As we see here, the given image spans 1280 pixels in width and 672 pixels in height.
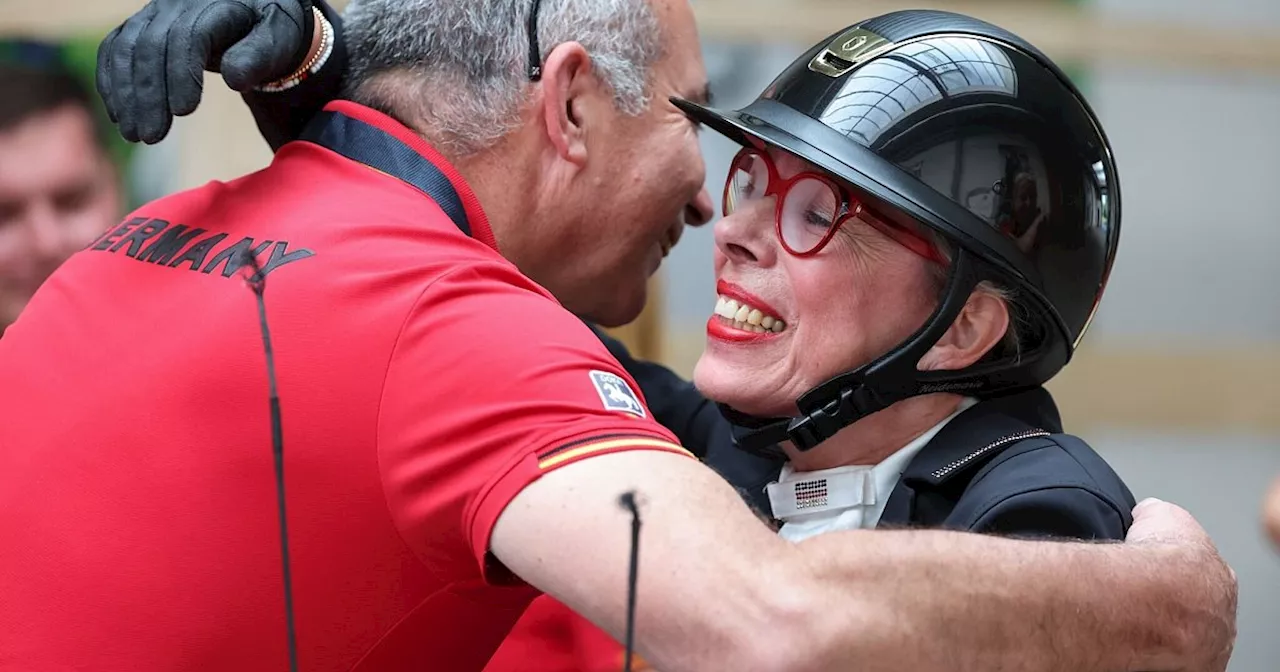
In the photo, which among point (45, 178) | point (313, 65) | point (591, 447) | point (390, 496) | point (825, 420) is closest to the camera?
point (591, 447)

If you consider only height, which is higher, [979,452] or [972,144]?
[972,144]

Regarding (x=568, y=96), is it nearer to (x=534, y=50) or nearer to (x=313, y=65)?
(x=534, y=50)

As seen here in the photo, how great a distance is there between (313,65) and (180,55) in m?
0.21

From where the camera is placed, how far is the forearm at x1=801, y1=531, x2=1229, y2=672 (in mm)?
1375

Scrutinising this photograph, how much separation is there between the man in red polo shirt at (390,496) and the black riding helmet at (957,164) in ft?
1.05

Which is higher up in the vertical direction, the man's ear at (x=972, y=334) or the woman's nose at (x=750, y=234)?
the woman's nose at (x=750, y=234)

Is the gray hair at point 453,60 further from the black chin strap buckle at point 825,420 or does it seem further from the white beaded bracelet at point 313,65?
the black chin strap buckle at point 825,420

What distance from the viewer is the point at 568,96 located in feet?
6.76

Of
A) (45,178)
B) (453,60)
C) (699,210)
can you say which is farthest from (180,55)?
(45,178)

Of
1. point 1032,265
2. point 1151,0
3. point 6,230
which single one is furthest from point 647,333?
point 1151,0

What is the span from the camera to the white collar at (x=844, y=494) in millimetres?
1938

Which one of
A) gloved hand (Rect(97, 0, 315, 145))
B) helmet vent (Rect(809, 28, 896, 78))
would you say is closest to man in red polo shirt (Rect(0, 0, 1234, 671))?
gloved hand (Rect(97, 0, 315, 145))

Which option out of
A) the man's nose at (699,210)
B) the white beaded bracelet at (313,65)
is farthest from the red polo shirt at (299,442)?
the man's nose at (699,210)

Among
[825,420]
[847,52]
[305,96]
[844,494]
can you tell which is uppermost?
[847,52]
